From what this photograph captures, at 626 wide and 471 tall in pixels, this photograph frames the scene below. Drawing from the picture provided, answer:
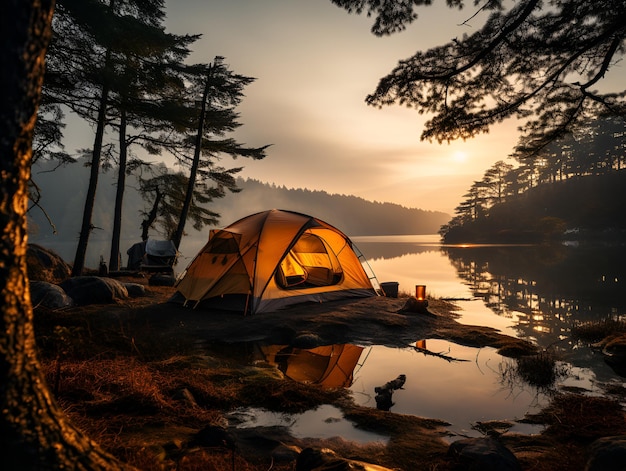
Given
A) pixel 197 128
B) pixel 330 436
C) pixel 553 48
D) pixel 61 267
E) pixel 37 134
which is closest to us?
pixel 330 436

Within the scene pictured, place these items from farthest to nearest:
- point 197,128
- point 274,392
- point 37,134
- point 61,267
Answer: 1. point 197,128
2. point 61,267
3. point 37,134
4. point 274,392

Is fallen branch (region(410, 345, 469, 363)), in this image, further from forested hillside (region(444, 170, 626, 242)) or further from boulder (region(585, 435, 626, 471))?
forested hillside (region(444, 170, 626, 242))

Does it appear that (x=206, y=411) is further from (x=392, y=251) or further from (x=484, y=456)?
(x=392, y=251)

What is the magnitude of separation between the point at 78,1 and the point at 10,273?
11.9 meters

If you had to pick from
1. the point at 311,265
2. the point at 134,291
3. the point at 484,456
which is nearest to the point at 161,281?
Answer: the point at 134,291

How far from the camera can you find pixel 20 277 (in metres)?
1.65

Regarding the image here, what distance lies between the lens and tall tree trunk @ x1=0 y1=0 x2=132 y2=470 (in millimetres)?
1517

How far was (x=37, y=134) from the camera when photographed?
1291cm

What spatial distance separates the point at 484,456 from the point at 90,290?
11158 mm

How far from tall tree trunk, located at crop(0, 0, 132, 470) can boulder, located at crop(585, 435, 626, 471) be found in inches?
147

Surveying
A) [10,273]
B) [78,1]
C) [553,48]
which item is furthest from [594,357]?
[78,1]

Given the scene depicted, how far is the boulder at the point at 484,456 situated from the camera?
3.15 m

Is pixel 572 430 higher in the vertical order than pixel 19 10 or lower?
lower

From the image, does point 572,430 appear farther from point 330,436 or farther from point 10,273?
point 10,273
